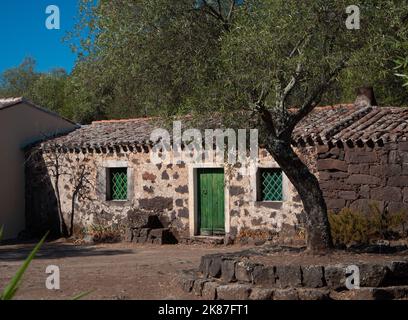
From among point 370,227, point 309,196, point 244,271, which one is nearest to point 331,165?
point 370,227

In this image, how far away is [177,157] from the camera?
1661cm

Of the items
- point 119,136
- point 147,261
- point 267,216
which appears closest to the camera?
point 147,261

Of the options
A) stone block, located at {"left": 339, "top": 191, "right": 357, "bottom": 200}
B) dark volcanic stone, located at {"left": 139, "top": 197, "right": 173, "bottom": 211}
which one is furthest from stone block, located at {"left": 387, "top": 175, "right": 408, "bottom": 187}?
dark volcanic stone, located at {"left": 139, "top": 197, "right": 173, "bottom": 211}

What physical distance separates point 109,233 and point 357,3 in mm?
10537

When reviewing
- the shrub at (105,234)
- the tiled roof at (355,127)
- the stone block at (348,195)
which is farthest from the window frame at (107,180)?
the stone block at (348,195)

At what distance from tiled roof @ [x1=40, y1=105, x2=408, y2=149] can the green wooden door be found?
70.9 inches

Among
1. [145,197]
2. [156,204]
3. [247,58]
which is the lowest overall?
[156,204]

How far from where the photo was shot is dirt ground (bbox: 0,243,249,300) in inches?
371

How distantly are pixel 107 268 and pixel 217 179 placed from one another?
5.00 m

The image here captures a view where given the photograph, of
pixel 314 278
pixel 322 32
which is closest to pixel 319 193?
pixel 314 278

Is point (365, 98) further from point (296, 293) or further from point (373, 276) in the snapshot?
point (296, 293)

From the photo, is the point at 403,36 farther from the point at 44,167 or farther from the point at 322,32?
the point at 44,167

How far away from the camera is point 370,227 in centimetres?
1340

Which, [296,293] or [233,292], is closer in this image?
[296,293]
